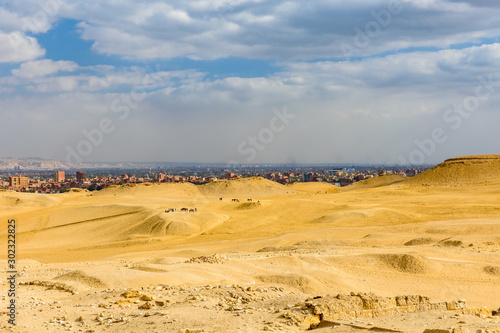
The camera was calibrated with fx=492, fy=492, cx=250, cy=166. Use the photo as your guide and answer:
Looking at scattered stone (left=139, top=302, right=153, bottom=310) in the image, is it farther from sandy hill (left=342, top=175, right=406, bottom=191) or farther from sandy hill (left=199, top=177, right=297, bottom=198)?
sandy hill (left=342, top=175, right=406, bottom=191)

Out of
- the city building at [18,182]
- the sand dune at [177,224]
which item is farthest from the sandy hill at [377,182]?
the city building at [18,182]

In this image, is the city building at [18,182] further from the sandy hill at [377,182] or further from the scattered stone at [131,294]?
the scattered stone at [131,294]

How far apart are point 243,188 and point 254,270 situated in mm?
54387

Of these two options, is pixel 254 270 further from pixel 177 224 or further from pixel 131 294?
pixel 177 224

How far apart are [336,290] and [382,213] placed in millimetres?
24077

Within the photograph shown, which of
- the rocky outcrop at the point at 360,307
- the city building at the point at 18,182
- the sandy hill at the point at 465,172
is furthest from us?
the city building at the point at 18,182

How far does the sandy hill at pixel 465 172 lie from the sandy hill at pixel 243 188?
63.1 ft

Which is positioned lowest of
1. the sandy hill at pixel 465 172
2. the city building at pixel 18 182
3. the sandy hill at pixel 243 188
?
the city building at pixel 18 182

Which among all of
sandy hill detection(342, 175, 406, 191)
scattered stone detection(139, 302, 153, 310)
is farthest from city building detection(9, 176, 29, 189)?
scattered stone detection(139, 302, 153, 310)

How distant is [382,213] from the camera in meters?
37.6

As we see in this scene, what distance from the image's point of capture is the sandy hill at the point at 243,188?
69562mm

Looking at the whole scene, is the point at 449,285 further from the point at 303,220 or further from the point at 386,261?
the point at 303,220

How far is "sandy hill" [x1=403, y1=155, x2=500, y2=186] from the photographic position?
64188 millimetres

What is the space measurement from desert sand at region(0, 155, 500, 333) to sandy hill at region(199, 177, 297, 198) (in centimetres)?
2539
